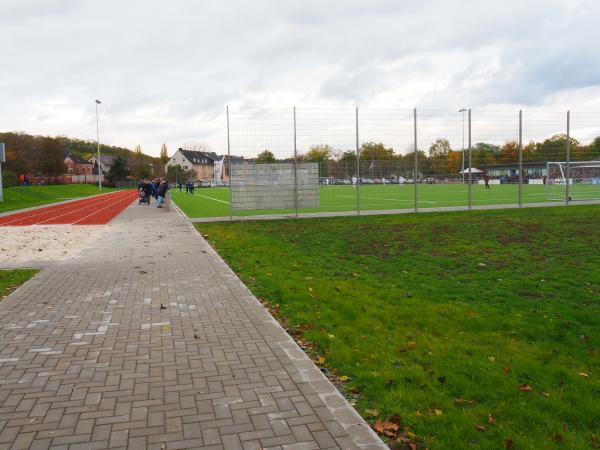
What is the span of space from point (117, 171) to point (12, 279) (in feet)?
319

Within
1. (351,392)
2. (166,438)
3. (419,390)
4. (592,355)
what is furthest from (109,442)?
(592,355)

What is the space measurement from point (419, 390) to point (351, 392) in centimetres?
54

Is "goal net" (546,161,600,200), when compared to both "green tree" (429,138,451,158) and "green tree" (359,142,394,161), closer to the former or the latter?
"green tree" (429,138,451,158)

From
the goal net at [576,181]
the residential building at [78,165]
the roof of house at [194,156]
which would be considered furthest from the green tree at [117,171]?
the goal net at [576,181]

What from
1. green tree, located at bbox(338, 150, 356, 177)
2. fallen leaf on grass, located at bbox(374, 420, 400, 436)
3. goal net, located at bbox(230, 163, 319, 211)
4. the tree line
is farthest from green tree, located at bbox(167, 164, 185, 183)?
fallen leaf on grass, located at bbox(374, 420, 400, 436)

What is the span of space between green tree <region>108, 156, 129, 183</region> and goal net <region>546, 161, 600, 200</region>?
284 ft

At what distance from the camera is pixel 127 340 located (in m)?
5.27

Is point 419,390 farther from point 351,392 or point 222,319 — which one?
point 222,319

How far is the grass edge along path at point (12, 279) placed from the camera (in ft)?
25.2

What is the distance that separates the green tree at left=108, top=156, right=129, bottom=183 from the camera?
99.4 m

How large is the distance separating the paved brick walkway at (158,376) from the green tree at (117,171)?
9781 centimetres

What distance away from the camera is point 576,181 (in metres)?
30.9

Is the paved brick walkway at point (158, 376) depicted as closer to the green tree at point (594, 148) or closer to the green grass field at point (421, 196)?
the green grass field at point (421, 196)

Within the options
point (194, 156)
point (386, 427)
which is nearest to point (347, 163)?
point (386, 427)
